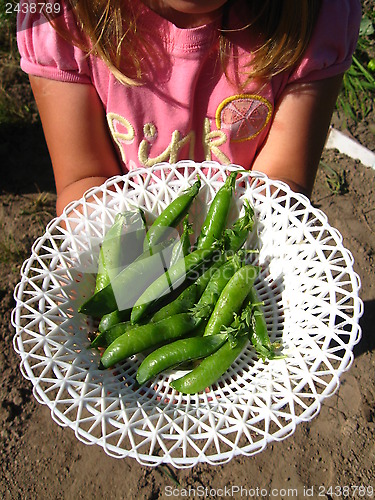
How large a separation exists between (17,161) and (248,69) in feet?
7.19

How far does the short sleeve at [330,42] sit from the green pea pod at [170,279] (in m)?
0.87

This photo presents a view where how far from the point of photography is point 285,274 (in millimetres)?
1692

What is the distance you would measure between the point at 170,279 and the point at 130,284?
0.16 metres

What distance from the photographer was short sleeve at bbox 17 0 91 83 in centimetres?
171

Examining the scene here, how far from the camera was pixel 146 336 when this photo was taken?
159 centimetres

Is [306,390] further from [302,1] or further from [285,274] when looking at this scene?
[302,1]

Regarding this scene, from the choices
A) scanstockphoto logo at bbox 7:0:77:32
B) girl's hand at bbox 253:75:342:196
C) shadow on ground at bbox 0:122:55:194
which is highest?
scanstockphoto logo at bbox 7:0:77:32

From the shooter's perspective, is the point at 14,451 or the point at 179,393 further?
the point at 14,451

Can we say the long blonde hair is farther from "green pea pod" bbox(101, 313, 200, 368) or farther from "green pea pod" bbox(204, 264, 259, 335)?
"green pea pod" bbox(101, 313, 200, 368)

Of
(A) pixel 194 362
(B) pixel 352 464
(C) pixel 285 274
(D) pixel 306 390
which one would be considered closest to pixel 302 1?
(C) pixel 285 274

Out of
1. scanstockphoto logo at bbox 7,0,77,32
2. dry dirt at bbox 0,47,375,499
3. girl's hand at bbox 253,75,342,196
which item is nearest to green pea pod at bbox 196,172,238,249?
girl's hand at bbox 253,75,342,196

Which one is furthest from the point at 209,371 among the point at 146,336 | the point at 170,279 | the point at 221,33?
the point at 221,33

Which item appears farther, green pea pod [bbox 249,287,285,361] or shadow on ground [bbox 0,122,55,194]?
shadow on ground [bbox 0,122,55,194]

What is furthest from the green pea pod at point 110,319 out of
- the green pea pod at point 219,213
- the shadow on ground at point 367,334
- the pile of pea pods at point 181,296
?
the shadow on ground at point 367,334
